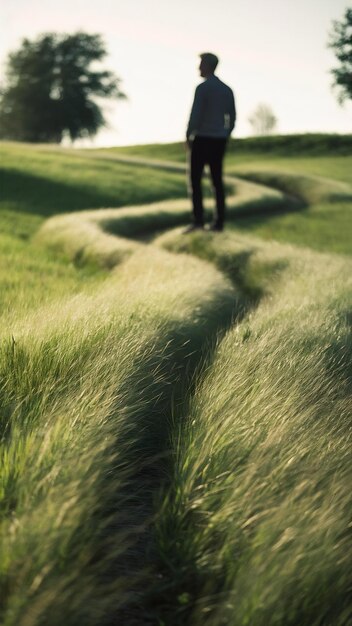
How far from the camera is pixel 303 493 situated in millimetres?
2504

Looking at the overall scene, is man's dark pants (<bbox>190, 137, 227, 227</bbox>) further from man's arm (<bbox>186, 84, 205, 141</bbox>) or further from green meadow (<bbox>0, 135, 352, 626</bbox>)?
green meadow (<bbox>0, 135, 352, 626</bbox>)

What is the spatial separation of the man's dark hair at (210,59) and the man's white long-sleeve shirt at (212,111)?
133 mm

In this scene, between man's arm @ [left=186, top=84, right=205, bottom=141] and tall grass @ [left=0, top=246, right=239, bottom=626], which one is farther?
man's arm @ [left=186, top=84, right=205, bottom=141]

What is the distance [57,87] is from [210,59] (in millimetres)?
42654

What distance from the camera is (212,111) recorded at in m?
9.16

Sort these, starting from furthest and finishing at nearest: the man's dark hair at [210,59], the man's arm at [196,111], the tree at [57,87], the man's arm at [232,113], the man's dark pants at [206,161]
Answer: the tree at [57,87] → the man's dark pants at [206,161] → the man's arm at [232,113] → the man's dark hair at [210,59] → the man's arm at [196,111]

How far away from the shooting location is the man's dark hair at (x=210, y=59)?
9.09 metres

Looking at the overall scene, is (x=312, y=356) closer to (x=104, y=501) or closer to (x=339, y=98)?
(x=104, y=501)

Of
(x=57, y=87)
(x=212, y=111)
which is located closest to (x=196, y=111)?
(x=212, y=111)

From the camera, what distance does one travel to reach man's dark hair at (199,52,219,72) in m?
9.09

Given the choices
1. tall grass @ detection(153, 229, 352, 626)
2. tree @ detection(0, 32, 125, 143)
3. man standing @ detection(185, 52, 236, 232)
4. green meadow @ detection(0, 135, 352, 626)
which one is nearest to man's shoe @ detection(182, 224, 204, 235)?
man standing @ detection(185, 52, 236, 232)

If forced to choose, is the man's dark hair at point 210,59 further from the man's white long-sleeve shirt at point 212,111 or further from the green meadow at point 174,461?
the green meadow at point 174,461

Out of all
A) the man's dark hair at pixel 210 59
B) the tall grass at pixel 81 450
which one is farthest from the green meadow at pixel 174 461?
the man's dark hair at pixel 210 59

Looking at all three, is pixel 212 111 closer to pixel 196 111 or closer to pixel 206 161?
pixel 196 111
